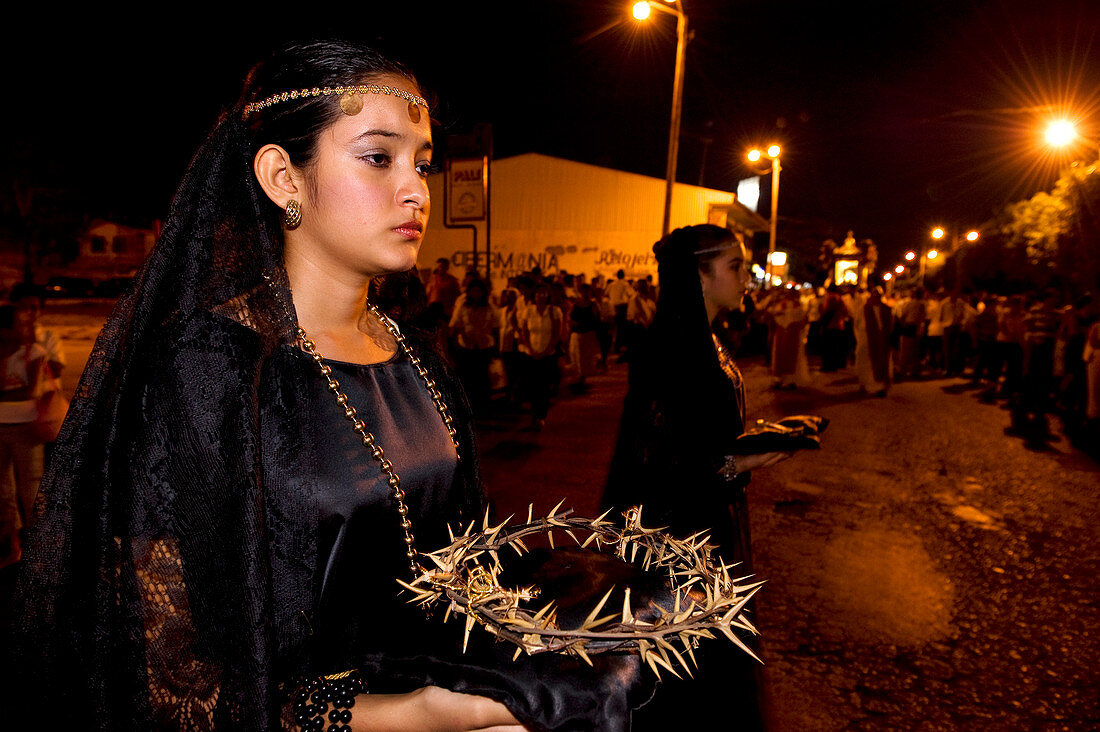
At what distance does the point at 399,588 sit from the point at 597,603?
535 mm

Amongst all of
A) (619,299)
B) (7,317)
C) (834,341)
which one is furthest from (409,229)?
(834,341)

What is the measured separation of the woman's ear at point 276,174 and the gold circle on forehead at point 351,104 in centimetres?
17

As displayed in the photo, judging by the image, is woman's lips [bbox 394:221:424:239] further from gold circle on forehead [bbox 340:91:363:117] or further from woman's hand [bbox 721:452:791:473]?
woman's hand [bbox 721:452:791:473]

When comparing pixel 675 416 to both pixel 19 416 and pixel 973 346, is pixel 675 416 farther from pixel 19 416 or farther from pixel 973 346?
pixel 973 346

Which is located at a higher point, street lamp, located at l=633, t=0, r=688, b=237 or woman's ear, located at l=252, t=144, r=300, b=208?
street lamp, located at l=633, t=0, r=688, b=237

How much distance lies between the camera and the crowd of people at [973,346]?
10.5 metres

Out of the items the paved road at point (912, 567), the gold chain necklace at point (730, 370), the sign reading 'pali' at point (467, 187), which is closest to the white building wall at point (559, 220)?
the sign reading 'pali' at point (467, 187)

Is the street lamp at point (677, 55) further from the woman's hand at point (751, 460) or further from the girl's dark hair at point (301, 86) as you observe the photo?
the girl's dark hair at point (301, 86)

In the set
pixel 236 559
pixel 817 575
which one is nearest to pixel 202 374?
pixel 236 559

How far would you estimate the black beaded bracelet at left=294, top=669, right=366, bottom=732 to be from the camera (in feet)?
4.32

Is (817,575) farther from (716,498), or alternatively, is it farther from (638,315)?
(638,315)

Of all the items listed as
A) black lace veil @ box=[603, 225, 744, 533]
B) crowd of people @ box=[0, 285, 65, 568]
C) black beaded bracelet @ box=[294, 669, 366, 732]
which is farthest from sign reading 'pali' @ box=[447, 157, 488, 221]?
black beaded bracelet @ box=[294, 669, 366, 732]

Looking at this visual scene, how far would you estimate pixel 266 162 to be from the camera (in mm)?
1512

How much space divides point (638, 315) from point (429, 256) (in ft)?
40.2
